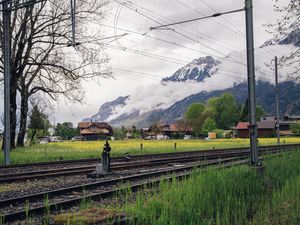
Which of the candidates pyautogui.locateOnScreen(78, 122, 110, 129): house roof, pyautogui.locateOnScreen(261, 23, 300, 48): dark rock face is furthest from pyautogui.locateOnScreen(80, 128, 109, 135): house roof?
pyautogui.locateOnScreen(261, 23, 300, 48): dark rock face

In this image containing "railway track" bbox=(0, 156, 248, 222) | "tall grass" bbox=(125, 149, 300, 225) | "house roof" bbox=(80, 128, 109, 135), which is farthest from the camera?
"house roof" bbox=(80, 128, 109, 135)

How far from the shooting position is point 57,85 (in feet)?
112

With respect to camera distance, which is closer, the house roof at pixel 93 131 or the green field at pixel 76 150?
the green field at pixel 76 150

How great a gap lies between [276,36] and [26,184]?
9.72 meters

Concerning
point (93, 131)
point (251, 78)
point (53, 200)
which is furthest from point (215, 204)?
point (93, 131)

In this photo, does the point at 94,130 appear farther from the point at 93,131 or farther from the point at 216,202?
the point at 216,202

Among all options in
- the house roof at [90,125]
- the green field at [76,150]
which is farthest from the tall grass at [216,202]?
the house roof at [90,125]

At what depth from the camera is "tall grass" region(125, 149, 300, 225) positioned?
20.7ft

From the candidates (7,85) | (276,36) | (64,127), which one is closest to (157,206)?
(276,36)

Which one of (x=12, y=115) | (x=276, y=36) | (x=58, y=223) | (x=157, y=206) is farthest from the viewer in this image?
(x=12, y=115)

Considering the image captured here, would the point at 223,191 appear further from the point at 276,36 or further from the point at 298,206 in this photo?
the point at 276,36

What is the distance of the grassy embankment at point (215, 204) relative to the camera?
6316 mm

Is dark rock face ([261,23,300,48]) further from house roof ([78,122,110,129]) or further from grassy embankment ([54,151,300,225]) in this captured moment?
house roof ([78,122,110,129])

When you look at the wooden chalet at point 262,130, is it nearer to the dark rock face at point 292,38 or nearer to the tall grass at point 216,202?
the dark rock face at point 292,38
